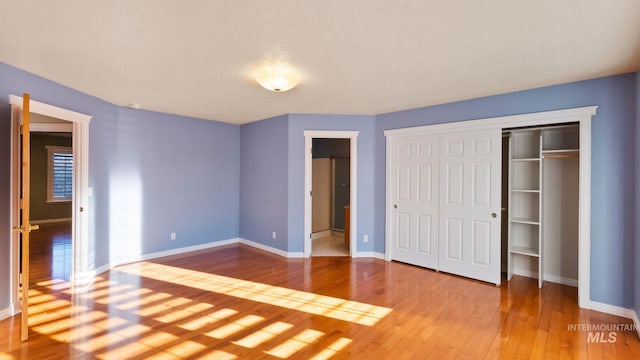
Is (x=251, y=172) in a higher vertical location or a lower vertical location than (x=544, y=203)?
higher

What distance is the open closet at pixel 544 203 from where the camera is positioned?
3.80 metres

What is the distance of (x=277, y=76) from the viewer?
3098 mm

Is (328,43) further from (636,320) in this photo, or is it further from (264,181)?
(636,320)

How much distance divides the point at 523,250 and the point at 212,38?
428 cm

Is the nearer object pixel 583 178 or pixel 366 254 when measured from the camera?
pixel 583 178

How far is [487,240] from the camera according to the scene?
3977 mm

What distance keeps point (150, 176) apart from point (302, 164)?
2432 millimetres

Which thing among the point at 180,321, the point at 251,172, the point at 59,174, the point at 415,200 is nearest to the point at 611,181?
the point at 415,200

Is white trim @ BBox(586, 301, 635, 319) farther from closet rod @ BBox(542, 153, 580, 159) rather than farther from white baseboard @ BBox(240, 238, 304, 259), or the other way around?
white baseboard @ BBox(240, 238, 304, 259)

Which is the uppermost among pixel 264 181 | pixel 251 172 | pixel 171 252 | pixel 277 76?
pixel 277 76

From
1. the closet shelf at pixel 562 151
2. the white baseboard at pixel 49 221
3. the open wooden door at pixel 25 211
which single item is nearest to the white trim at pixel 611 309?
the closet shelf at pixel 562 151

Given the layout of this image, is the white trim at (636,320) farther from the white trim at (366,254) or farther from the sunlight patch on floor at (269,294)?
the white trim at (366,254)

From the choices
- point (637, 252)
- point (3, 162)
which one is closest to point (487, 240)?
point (637, 252)

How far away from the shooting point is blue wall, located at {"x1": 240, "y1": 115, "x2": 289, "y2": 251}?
17.1 ft
